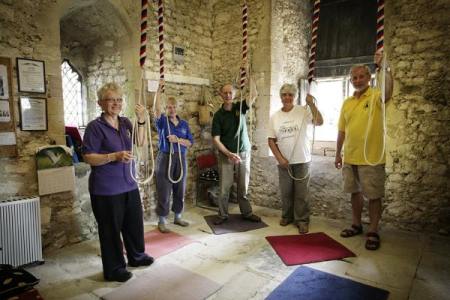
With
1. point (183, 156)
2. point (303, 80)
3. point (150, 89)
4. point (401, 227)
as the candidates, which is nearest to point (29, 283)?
point (183, 156)

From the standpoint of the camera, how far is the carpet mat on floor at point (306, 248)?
2.82 meters

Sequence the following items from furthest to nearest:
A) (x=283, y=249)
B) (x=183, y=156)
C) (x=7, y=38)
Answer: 1. (x=183, y=156)
2. (x=283, y=249)
3. (x=7, y=38)

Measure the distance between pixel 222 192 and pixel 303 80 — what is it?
215 centimetres

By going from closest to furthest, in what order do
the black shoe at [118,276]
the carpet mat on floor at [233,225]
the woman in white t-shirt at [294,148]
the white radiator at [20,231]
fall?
the black shoe at [118,276], the white radiator at [20,231], the woman in white t-shirt at [294,148], the carpet mat on floor at [233,225]

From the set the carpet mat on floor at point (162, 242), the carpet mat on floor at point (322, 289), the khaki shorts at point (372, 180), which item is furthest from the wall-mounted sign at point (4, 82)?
the khaki shorts at point (372, 180)

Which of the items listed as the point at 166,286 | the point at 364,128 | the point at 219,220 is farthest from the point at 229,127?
the point at 166,286

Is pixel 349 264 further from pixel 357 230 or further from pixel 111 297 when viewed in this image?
pixel 111 297

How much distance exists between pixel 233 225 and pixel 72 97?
2.82 m

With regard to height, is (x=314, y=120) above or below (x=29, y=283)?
above

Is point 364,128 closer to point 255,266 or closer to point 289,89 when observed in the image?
point 289,89

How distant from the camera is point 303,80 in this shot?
15.3 feet

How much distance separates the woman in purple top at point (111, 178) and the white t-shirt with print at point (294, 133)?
1621 millimetres

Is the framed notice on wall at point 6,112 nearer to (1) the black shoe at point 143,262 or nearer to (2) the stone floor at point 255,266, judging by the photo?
(2) the stone floor at point 255,266

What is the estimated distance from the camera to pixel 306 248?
3.05 metres
